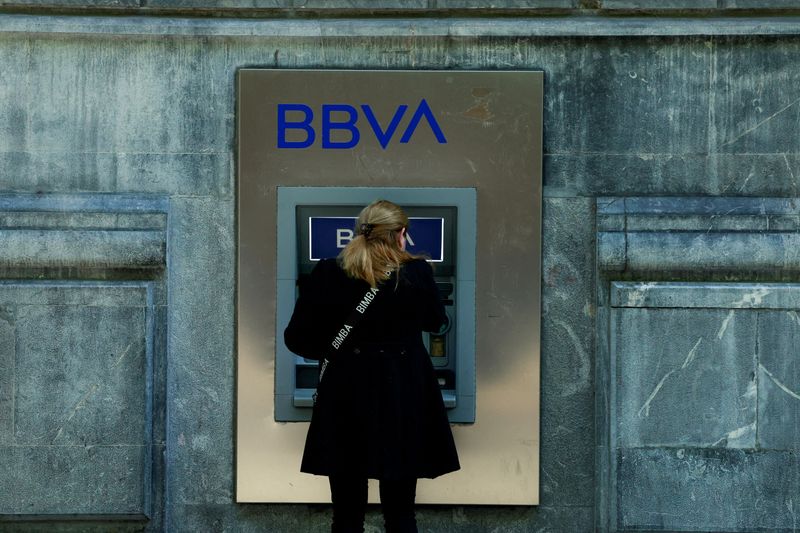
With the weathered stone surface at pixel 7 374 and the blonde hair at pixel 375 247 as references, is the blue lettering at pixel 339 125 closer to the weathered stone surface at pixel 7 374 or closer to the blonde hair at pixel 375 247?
the blonde hair at pixel 375 247

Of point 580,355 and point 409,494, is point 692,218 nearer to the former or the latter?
Result: point 580,355

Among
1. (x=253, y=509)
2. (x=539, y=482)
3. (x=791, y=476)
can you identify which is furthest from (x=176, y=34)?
(x=791, y=476)

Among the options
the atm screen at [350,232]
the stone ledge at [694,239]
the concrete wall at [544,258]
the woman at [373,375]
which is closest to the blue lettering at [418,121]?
the concrete wall at [544,258]

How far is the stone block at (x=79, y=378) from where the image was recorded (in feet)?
18.7

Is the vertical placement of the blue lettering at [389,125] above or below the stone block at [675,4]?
below

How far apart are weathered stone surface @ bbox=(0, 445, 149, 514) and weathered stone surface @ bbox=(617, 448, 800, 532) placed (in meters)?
2.45

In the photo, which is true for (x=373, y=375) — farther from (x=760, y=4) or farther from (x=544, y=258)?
(x=760, y=4)

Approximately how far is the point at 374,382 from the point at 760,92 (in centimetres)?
257

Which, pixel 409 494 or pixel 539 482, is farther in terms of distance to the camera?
pixel 539 482

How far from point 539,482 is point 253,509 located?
145 centimetres

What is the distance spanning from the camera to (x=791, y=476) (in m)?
5.72

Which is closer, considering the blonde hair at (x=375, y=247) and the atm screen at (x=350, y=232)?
the blonde hair at (x=375, y=247)

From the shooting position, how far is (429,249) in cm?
561

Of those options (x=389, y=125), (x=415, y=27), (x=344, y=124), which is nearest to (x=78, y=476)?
(x=344, y=124)
